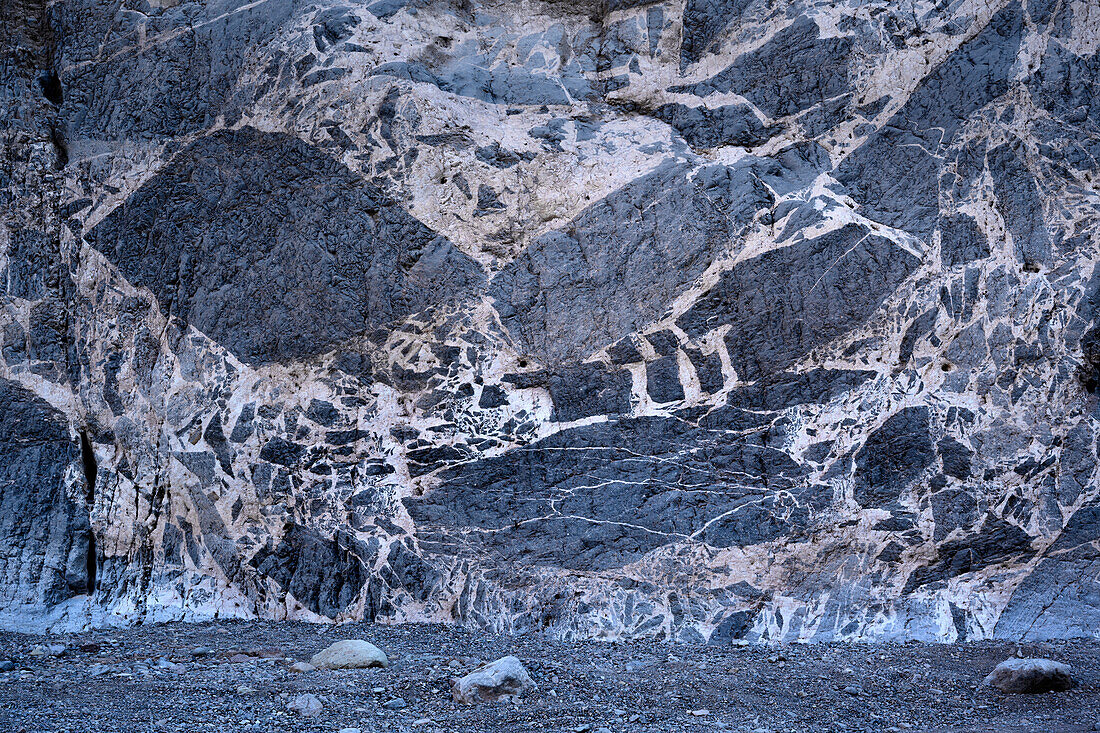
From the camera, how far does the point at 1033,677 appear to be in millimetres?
2748

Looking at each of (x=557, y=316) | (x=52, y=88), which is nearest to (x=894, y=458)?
(x=557, y=316)

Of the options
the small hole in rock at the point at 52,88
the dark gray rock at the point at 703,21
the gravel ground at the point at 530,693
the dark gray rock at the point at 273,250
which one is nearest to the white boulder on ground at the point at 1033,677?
the gravel ground at the point at 530,693

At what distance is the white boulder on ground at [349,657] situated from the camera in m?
3.00

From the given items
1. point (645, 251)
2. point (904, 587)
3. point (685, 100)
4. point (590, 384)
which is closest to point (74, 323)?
point (590, 384)

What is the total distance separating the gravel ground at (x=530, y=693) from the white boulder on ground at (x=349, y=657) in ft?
0.17

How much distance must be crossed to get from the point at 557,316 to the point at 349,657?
1738 mm

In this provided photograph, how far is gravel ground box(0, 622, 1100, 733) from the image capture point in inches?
98.5

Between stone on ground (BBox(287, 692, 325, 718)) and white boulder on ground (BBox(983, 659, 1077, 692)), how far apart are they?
236 cm

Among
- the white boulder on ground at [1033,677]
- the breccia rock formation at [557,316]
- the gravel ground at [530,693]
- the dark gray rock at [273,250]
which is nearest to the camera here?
the gravel ground at [530,693]

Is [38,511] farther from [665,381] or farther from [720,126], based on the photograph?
[720,126]

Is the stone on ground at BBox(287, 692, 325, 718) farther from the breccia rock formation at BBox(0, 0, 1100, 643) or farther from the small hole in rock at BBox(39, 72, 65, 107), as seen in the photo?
the small hole in rock at BBox(39, 72, 65, 107)

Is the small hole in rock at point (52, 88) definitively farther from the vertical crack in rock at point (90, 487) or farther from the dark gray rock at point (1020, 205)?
the dark gray rock at point (1020, 205)

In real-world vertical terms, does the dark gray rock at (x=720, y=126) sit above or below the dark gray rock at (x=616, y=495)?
above

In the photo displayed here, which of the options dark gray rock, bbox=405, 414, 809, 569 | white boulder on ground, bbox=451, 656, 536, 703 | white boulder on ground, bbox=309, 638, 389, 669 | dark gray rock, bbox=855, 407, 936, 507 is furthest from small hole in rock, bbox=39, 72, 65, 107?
dark gray rock, bbox=855, 407, 936, 507
